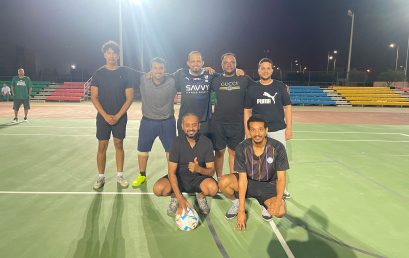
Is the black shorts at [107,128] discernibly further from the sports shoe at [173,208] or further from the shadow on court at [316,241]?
the shadow on court at [316,241]

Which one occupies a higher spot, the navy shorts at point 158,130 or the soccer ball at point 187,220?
the navy shorts at point 158,130

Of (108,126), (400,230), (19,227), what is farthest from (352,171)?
(19,227)

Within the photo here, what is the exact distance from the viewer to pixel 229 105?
18.0 ft

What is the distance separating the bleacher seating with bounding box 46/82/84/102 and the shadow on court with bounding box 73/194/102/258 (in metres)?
25.3

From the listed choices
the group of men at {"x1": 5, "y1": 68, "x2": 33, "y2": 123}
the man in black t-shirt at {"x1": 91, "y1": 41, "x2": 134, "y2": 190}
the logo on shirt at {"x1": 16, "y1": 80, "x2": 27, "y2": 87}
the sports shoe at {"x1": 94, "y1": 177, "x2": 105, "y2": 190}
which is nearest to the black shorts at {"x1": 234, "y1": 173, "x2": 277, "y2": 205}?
the man in black t-shirt at {"x1": 91, "y1": 41, "x2": 134, "y2": 190}

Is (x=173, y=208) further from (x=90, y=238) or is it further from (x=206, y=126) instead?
(x=206, y=126)

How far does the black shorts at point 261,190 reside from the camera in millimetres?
4430

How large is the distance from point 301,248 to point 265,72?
8.57 ft

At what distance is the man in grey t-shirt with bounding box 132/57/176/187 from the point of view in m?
5.77

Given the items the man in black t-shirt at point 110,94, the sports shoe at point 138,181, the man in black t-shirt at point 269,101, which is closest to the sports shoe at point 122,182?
the sports shoe at point 138,181

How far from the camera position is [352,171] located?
23.7 ft

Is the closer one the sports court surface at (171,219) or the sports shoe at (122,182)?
the sports court surface at (171,219)

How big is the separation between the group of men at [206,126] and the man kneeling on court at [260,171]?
1cm

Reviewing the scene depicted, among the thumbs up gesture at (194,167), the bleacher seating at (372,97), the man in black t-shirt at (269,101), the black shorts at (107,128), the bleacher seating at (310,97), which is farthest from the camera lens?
the bleacher seating at (310,97)
